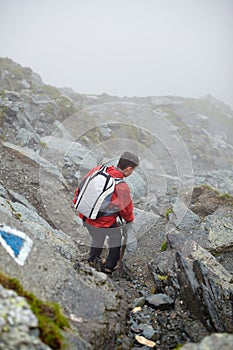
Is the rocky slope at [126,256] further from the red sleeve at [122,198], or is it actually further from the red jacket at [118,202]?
the red sleeve at [122,198]

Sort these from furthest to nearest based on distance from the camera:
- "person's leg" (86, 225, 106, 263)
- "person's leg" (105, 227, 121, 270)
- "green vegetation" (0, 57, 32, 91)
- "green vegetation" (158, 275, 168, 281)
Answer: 1. "green vegetation" (0, 57, 32, 91)
2. "person's leg" (105, 227, 121, 270)
3. "person's leg" (86, 225, 106, 263)
4. "green vegetation" (158, 275, 168, 281)

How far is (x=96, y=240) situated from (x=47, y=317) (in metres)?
3.41

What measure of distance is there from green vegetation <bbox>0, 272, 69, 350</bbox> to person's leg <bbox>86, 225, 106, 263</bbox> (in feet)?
9.22

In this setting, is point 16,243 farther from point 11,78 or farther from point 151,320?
point 11,78

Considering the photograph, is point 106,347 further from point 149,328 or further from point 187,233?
point 187,233

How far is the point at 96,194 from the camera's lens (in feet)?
19.5

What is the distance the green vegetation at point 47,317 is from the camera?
3.21 meters

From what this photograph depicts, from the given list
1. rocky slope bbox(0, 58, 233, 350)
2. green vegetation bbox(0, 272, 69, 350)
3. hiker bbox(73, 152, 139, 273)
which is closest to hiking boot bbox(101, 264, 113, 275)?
hiker bbox(73, 152, 139, 273)

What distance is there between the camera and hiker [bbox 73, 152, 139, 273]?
6.30m

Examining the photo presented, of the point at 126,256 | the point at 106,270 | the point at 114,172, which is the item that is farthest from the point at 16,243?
the point at 126,256

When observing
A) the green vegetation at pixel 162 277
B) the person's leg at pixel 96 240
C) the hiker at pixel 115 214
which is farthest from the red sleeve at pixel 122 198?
the green vegetation at pixel 162 277

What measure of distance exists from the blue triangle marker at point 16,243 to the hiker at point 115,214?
176 centimetres

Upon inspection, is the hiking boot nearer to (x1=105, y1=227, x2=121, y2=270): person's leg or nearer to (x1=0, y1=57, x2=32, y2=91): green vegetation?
(x1=105, y1=227, x2=121, y2=270): person's leg

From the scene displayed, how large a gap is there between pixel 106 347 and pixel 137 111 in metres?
44.7
